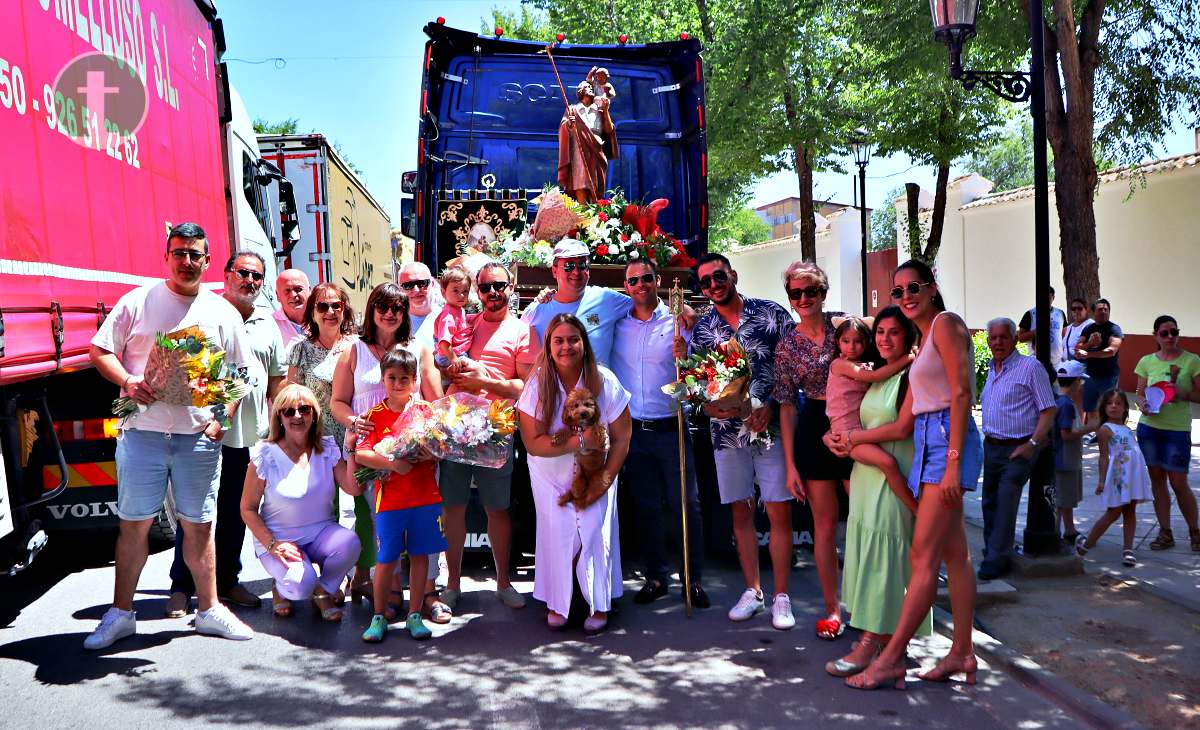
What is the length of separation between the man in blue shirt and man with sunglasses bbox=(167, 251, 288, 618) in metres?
2.09

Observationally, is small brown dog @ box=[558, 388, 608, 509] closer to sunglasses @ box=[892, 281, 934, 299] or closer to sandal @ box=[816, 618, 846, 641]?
sandal @ box=[816, 618, 846, 641]

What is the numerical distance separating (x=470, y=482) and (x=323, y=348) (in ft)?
3.99

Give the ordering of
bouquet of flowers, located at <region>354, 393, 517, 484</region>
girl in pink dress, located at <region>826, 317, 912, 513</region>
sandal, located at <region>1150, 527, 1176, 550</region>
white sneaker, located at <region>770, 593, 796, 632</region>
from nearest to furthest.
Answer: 1. girl in pink dress, located at <region>826, 317, 912, 513</region>
2. bouquet of flowers, located at <region>354, 393, 517, 484</region>
3. white sneaker, located at <region>770, 593, 796, 632</region>
4. sandal, located at <region>1150, 527, 1176, 550</region>

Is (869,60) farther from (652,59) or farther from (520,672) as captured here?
(520,672)

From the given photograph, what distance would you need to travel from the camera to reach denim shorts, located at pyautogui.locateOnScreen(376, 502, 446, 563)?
5355 mm

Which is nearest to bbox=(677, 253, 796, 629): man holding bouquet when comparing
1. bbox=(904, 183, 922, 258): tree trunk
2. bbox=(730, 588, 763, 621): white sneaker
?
bbox=(730, 588, 763, 621): white sneaker

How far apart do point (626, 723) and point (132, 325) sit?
3.11m

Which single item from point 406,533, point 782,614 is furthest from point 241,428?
point 782,614

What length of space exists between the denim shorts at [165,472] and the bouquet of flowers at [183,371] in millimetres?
187

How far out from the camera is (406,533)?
542 centimetres

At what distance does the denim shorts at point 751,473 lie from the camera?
5684 mm

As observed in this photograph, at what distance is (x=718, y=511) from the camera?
6.73 metres

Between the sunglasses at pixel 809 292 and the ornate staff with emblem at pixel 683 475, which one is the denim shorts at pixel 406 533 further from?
the sunglasses at pixel 809 292

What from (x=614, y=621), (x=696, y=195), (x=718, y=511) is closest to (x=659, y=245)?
(x=696, y=195)
